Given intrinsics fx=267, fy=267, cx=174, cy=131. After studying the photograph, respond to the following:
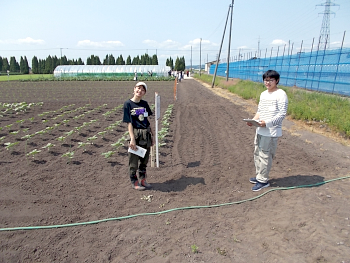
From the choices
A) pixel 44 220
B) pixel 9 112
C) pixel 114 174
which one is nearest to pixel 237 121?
pixel 114 174

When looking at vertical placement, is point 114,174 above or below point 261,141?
below

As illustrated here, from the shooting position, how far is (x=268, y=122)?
399 cm

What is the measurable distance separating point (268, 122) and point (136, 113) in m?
1.99

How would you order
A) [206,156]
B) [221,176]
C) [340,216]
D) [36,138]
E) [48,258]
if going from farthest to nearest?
1. [36,138]
2. [206,156]
3. [221,176]
4. [340,216]
5. [48,258]

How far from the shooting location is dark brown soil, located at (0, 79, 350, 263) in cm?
295

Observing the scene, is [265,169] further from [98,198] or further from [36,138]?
[36,138]

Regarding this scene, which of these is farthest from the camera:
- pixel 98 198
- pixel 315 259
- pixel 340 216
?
pixel 98 198

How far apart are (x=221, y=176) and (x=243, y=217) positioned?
1.44 meters

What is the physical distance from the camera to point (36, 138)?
745 centimetres

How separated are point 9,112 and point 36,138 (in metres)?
5.70

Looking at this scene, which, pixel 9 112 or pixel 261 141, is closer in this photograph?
pixel 261 141

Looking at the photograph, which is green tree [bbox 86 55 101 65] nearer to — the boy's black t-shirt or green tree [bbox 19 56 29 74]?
green tree [bbox 19 56 29 74]

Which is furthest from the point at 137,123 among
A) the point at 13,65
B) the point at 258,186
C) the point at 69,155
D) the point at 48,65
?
the point at 13,65

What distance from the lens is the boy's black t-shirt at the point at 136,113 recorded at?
4016 mm
